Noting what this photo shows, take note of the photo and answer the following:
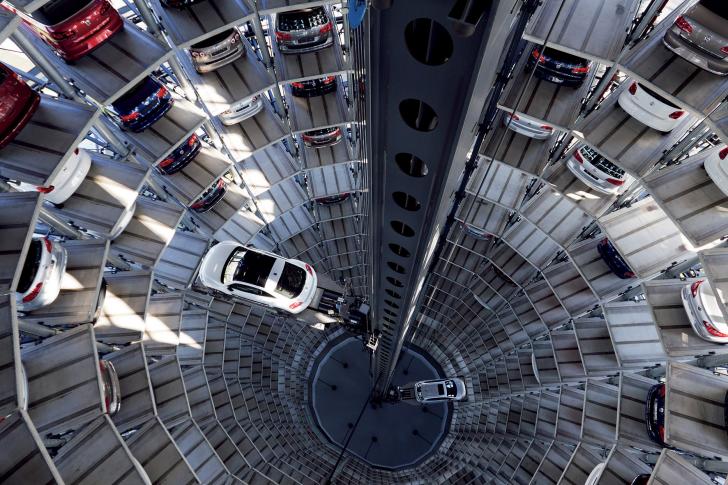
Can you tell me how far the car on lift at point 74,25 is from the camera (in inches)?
339

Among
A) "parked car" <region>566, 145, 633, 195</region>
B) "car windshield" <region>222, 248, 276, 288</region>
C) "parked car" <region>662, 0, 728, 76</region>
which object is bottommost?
"car windshield" <region>222, 248, 276, 288</region>

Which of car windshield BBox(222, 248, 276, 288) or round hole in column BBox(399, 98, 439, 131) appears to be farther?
car windshield BBox(222, 248, 276, 288)

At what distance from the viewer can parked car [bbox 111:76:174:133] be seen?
11.1m

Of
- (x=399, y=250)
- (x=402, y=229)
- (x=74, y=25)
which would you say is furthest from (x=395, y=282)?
(x=74, y=25)

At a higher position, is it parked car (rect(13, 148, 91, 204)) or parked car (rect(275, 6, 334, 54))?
parked car (rect(275, 6, 334, 54))

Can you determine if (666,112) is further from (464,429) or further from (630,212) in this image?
(464,429)

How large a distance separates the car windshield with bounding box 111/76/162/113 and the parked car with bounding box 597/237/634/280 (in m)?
14.8

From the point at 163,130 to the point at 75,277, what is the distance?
4675 mm

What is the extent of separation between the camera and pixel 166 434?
40.4 ft

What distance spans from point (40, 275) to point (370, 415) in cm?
2181

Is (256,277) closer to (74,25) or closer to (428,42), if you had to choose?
(74,25)

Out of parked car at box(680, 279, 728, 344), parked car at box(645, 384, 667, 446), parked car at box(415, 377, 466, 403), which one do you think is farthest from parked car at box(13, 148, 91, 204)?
parked car at box(415, 377, 466, 403)

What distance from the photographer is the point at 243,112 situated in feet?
45.7

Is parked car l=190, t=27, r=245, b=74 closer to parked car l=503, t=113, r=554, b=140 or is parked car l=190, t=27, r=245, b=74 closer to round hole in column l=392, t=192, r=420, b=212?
round hole in column l=392, t=192, r=420, b=212
